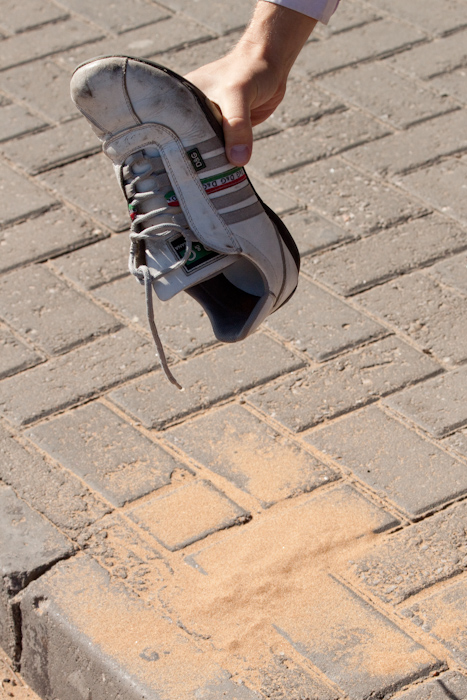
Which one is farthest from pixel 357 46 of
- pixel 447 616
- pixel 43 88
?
pixel 447 616

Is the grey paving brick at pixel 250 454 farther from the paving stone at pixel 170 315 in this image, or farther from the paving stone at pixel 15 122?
the paving stone at pixel 15 122

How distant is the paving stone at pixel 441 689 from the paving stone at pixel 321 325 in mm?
1152

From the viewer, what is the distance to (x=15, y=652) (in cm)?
232

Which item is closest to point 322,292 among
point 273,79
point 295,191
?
point 295,191

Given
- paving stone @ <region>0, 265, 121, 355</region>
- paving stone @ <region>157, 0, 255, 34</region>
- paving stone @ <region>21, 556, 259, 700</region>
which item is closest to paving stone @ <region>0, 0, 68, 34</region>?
paving stone @ <region>157, 0, 255, 34</region>

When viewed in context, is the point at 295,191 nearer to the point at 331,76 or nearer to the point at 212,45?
the point at 331,76

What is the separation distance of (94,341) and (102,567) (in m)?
0.93

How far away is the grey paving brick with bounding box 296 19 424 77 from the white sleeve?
2006 mm

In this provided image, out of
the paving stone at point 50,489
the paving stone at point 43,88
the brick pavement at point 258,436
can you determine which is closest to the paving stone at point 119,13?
the paving stone at point 43,88

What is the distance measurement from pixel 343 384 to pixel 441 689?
105 cm

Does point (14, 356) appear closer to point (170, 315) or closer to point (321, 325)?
point (170, 315)

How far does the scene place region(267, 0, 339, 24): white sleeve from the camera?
7.84 feet

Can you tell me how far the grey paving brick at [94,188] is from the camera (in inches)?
141

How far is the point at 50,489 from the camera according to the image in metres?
2.50
